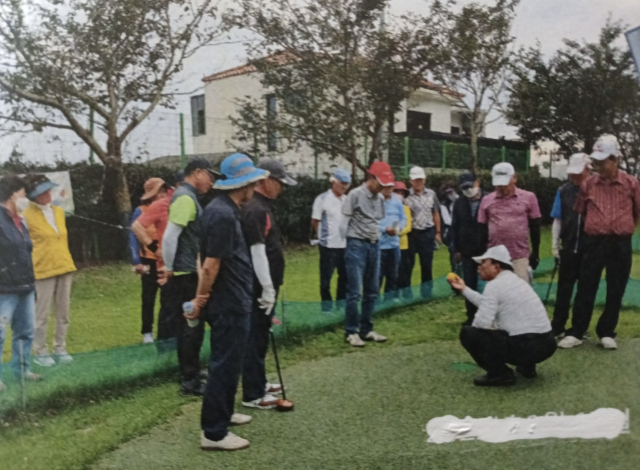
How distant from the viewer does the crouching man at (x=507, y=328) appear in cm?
326

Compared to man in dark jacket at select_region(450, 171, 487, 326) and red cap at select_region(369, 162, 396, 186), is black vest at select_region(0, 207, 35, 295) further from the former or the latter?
man in dark jacket at select_region(450, 171, 487, 326)

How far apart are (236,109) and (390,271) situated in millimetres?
1366

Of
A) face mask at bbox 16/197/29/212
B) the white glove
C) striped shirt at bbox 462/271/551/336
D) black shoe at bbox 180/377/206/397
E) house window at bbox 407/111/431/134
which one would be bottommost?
black shoe at bbox 180/377/206/397

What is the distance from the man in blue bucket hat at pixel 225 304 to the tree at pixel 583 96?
1.33m

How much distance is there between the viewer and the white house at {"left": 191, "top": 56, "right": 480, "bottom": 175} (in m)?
2.82

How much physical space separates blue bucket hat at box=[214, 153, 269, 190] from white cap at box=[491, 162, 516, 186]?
3.91ft

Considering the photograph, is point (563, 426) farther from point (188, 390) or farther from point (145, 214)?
point (145, 214)

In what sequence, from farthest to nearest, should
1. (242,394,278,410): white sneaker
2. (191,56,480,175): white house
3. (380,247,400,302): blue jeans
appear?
(380,247,400,302): blue jeans < (242,394,278,410): white sneaker < (191,56,480,175): white house

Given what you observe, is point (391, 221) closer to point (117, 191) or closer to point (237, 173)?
point (237, 173)

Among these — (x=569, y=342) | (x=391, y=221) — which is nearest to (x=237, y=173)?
(x=391, y=221)

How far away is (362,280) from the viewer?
3658 millimetres

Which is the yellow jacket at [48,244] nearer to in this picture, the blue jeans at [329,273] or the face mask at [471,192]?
the blue jeans at [329,273]

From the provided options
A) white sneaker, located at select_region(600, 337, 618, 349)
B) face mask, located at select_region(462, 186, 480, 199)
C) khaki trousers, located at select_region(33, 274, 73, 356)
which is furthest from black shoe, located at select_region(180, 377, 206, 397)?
white sneaker, located at select_region(600, 337, 618, 349)

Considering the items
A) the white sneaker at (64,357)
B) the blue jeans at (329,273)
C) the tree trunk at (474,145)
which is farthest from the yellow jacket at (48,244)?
the tree trunk at (474,145)
